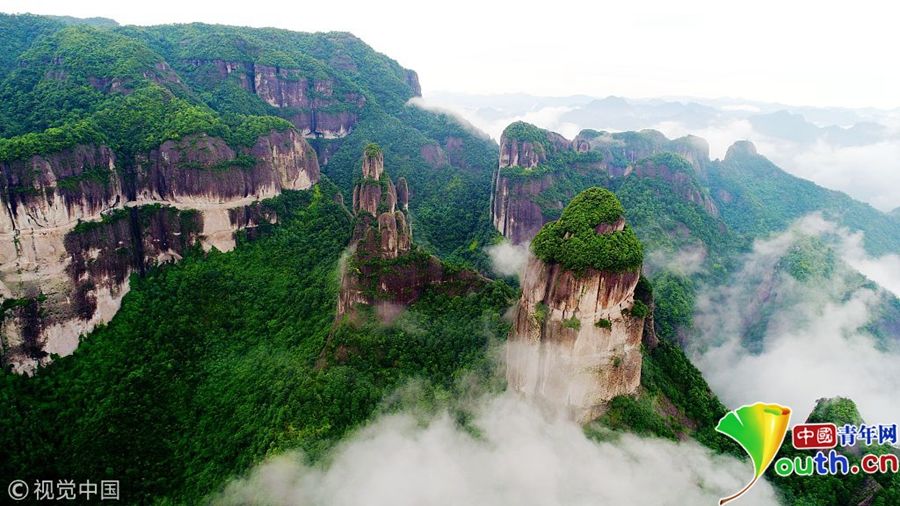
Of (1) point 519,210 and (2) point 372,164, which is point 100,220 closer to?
(2) point 372,164

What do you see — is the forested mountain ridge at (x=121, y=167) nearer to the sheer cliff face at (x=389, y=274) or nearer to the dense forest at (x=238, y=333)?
the dense forest at (x=238, y=333)

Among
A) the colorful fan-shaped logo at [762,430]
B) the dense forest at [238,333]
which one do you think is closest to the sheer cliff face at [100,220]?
the dense forest at [238,333]

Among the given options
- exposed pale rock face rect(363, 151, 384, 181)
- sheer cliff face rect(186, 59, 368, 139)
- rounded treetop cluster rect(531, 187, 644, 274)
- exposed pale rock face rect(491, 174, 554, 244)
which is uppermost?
sheer cliff face rect(186, 59, 368, 139)

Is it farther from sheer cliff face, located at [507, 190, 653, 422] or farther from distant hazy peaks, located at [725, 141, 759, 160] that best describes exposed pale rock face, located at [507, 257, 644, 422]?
distant hazy peaks, located at [725, 141, 759, 160]

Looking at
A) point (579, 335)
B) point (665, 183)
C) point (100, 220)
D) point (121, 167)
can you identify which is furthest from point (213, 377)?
point (665, 183)

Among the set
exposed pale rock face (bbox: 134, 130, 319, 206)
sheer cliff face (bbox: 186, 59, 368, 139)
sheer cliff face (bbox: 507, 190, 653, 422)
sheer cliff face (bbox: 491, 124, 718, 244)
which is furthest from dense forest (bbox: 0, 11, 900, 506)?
sheer cliff face (bbox: 186, 59, 368, 139)
